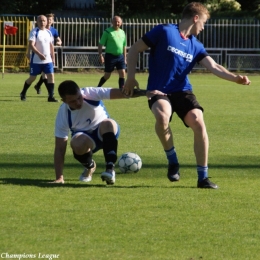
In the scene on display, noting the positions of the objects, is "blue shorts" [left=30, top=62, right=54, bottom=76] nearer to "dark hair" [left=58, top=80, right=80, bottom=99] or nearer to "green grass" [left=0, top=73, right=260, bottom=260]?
"green grass" [left=0, top=73, right=260, bottom=260]

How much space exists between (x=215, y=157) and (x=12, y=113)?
6.12m

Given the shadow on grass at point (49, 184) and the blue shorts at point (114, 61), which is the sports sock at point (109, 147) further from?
the blue shorts at point (114, 61)

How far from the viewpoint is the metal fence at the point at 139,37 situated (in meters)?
33.4

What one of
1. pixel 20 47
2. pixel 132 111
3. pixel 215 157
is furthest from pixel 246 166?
pixel 20 47

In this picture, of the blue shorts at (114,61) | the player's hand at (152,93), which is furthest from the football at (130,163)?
the blue shorts at (114,61)

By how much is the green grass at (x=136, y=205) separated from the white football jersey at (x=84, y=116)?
56 cm

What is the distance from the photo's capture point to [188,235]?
5.64 metres

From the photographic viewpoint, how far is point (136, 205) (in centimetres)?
669

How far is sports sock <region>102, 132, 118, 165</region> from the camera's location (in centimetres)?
764

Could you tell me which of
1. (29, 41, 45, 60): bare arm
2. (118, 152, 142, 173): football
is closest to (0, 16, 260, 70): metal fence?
(29, 41, 45, 60): bare arm

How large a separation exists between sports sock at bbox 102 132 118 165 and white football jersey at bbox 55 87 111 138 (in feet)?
0.63

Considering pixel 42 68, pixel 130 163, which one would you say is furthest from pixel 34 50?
pixel 130 163

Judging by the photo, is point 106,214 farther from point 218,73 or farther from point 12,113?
point 12,113

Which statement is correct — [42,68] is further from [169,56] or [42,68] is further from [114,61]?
[169,56]
